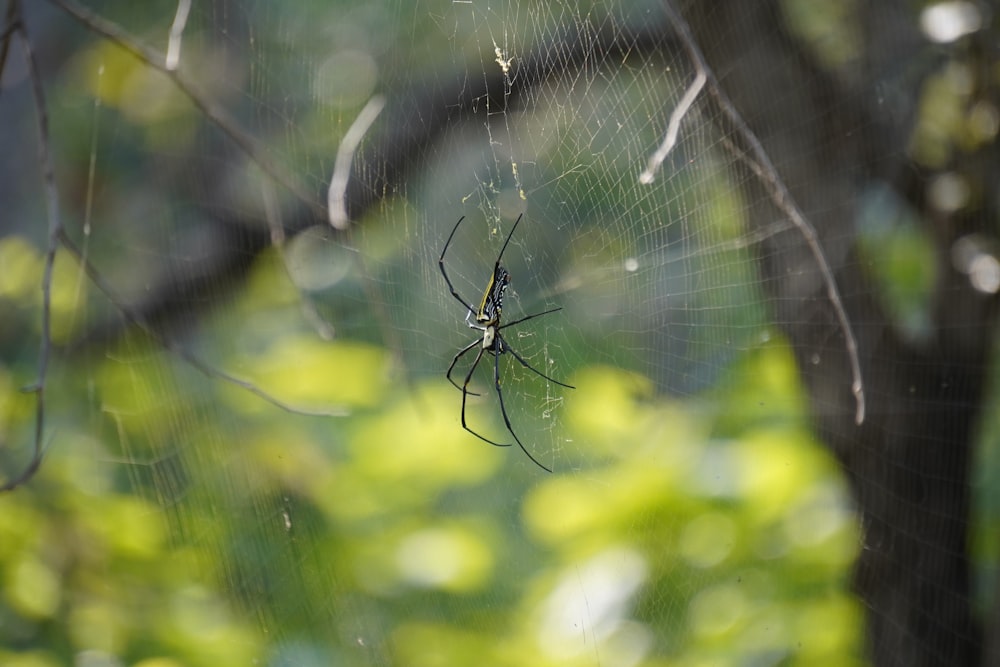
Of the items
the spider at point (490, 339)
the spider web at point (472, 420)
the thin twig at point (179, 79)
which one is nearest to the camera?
the thin twig at point (179, 79)

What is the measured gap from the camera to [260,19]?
137 inches

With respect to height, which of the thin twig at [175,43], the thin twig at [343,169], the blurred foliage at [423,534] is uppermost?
the thin twig at [175,43]

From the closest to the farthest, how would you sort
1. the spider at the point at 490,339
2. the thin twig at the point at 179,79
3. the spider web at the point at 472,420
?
the thin twig at the point at 179,79 → the spider at the point at 490,339 → the spider web at the point at 472,420

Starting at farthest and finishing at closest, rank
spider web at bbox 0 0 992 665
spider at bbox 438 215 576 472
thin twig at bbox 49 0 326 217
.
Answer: spider web at bbox 0 0 992 665
spider at bbox 438 215 576 472
thin twig at bbox 49 0 326 217

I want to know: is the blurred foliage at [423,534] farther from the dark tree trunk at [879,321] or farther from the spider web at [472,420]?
the dark tree trunk at [879,321]

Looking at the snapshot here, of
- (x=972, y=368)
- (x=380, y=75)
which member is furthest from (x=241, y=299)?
(x=972, y=368)

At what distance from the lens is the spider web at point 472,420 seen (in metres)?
2.25

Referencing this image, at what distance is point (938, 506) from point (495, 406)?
1276mm

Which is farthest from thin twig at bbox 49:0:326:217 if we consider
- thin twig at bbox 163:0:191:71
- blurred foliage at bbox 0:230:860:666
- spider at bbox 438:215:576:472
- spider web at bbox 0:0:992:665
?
blurred foliage at bbox 0:230:860:666

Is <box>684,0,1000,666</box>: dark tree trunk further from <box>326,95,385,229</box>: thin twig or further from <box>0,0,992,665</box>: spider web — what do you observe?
<box>326,95,385,229</box>: thin twig

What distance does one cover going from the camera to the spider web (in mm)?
2250

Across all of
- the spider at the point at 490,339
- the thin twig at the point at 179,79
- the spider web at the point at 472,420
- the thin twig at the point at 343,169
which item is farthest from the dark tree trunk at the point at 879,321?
the thin twig at the point at 179,79

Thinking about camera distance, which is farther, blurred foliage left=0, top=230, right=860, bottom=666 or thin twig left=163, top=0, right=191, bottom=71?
blurred foliage left=0, top=230, right=860, bottom=666

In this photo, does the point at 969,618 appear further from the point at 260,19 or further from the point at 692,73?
the point at 260,19
